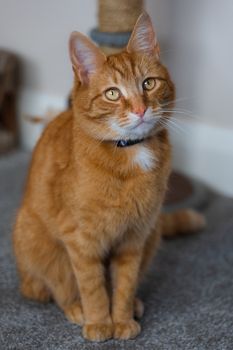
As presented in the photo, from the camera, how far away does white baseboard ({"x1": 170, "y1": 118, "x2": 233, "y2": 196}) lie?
217 centimetres

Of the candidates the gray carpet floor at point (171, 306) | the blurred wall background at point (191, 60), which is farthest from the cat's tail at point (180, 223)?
the blurred wall background at point (191, 60)

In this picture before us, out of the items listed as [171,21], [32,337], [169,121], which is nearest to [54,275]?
[32,337]

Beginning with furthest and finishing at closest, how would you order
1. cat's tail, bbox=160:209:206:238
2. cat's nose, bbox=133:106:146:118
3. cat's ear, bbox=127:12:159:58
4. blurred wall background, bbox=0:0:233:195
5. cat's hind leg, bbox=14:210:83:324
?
blurred wall background, bbox=0:0:233:195 → cat's tail, bbox=160:209:206:238 → cat's hind leg, bbox=14:210:83:324 → cat's ear, bbox=127:12:159:58 → cat's nose, bbox=133:106:146:118

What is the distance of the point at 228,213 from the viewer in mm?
2020

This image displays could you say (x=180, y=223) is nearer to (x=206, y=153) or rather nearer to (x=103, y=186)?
(x=206, y=153)

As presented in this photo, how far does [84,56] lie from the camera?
1.21 meters

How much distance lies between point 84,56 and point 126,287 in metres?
0.57

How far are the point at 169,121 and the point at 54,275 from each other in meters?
0.50

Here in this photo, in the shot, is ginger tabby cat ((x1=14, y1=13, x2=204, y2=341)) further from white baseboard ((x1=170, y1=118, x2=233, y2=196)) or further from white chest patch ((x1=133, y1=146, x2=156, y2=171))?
white baseboard ((x1=170, y1=118, x2=233, y2=196))

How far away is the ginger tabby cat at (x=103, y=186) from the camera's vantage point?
3.92ft

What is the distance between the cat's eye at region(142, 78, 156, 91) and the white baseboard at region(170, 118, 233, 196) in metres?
0.98

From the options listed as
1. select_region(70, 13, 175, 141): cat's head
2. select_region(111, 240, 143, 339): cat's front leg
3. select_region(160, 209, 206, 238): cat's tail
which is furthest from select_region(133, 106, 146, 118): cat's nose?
select_region(160, 209, 206, 238): cat's tail

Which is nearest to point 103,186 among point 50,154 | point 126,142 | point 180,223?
point 126,142

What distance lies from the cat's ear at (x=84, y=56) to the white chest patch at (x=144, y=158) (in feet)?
0.66
